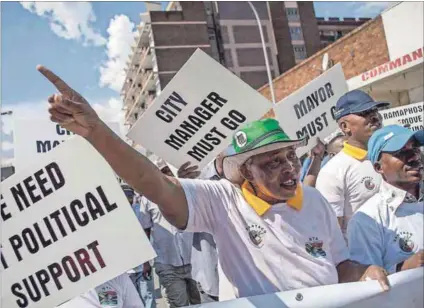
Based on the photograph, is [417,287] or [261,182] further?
[261,182]

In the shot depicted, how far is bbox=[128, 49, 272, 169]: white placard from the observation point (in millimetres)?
3568

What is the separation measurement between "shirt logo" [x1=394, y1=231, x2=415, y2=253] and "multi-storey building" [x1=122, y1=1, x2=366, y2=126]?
5403 cm

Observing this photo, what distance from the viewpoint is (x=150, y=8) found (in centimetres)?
6031

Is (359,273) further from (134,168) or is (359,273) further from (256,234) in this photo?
(134,168)

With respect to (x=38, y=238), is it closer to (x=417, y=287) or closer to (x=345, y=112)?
(x=417, y=287)

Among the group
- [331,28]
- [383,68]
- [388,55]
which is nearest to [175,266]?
[383,68]

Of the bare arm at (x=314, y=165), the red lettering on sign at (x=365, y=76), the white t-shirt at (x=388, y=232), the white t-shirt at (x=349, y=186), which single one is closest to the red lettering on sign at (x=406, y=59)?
the red lettering on sign at (x=365, y=76)

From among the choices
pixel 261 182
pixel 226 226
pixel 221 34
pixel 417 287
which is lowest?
pixel 417 287

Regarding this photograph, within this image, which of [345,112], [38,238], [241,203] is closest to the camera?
[38,238]

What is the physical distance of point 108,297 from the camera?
2.00 meters

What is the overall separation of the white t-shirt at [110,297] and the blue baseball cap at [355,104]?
191cm

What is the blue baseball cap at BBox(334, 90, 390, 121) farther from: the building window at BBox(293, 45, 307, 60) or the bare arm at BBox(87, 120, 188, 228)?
the building window at BBox(293, 45, 307, 60)

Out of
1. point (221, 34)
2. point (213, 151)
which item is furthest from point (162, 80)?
point (213, 151)

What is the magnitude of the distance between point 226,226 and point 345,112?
1730mm
